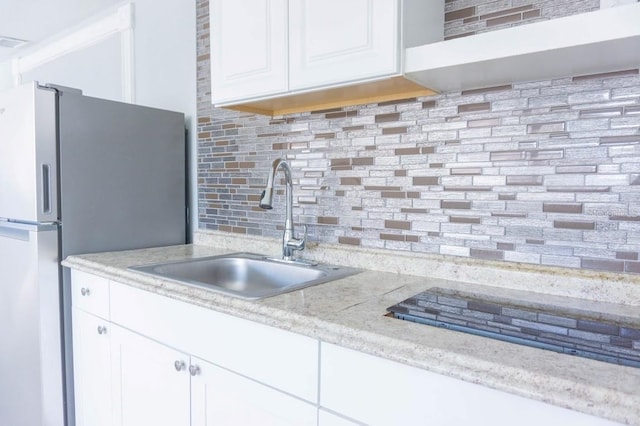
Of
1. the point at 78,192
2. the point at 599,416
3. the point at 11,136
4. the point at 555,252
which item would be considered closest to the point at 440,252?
the point at 555,252

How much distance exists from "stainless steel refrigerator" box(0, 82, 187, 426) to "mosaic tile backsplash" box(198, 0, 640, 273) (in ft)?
2.24

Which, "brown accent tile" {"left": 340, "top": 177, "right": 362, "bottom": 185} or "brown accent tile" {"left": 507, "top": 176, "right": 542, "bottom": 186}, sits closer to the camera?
"brown accent tile" {"left": 507, "top": 176, "right": 542, "bottom": 186}

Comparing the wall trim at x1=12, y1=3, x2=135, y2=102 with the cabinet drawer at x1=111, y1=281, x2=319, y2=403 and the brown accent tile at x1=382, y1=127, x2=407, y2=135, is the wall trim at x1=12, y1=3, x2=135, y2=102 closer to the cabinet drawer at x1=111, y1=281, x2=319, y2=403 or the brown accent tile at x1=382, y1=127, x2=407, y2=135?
the cabinet drawer at x1=111, y1=281, x2=319, y2=403

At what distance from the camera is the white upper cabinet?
120 cm

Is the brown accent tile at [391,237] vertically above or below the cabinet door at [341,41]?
below

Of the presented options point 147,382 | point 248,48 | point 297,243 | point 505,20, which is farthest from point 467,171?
point 147,382

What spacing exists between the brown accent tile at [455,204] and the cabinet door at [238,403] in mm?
783

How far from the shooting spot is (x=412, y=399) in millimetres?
814

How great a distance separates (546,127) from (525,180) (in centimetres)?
16

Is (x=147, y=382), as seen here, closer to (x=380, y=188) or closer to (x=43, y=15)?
(x=380, y=188)

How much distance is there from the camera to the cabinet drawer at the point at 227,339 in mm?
990

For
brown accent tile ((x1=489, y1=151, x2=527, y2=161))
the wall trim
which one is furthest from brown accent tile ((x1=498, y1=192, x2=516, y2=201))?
the wall trim

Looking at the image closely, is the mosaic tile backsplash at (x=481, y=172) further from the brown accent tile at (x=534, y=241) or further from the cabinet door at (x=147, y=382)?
the cabinet door at (x=147, y=382)

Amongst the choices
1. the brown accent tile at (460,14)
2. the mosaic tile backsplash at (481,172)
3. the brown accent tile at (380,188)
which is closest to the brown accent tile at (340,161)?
the mosaic tile backsplash at (481,172)
